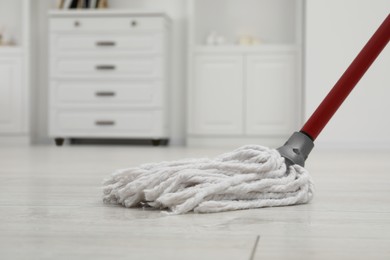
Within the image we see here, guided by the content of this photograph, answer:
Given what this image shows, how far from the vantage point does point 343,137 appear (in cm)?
392

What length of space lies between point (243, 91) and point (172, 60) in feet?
1.95

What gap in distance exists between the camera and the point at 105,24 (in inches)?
172

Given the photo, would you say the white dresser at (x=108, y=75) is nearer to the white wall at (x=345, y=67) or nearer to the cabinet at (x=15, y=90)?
the cabinet at (x=15, y=90)

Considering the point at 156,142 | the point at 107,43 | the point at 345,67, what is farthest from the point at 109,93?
the point at 345,67

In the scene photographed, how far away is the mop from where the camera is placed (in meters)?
0.92

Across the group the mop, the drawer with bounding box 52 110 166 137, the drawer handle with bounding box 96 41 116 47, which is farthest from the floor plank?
the drawer handle with bounding box 96 41 116 47

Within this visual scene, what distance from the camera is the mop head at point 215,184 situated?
919 mm

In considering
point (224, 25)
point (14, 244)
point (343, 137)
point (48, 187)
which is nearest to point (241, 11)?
point (224, 25)

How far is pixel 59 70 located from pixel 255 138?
1368 mm

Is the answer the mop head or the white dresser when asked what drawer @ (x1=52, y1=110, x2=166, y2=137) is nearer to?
the white dresser

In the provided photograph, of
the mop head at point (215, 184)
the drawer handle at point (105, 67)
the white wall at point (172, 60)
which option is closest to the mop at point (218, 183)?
the mop head at point (215, 184)

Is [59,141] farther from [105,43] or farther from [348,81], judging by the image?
[348,81]

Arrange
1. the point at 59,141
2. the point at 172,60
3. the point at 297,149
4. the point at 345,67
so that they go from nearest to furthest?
the point at 297,149
the point at 345,67
the point at 59,141
the point at 172,60

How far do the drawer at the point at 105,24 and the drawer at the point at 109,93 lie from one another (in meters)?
0.35
